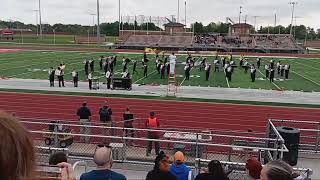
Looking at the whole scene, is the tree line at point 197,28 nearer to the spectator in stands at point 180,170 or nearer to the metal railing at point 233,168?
the metal railing at point 233,168

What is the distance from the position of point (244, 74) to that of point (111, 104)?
17534 millimetres

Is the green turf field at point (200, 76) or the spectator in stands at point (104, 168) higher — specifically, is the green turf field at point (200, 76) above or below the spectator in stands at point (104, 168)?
below

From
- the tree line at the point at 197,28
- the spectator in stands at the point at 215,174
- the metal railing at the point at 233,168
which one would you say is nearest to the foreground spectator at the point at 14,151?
the spectator in stands at the point at 215,174

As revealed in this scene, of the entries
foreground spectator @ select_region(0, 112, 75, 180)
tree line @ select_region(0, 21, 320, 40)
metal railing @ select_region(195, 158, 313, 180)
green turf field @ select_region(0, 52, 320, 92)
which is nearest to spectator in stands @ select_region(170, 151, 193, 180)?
metal railing @ select_region(195, 158, 313, 180)

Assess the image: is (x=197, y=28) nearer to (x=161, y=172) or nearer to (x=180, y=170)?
(x=180, y=170)

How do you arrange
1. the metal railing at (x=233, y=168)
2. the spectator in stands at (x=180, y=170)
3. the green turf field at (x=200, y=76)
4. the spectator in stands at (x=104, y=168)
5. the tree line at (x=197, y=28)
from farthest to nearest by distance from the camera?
the tree line at (x=197, y=28), the green turf field at (x=200, y=76), the metal railing at (x=233, y=168), the spectator in stands at (x=180, y=170), the spectator in stands at (x=104, y=168)

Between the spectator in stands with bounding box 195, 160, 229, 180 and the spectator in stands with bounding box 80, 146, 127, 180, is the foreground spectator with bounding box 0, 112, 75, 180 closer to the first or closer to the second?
the spectator in stands with bounding box 80, 146, 127, 180

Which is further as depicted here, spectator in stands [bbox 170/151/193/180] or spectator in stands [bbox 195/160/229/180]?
spectator in stands [bbox 170/151/193/180]

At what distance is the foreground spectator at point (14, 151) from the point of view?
144cm

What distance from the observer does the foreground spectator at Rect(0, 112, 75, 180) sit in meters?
1.44

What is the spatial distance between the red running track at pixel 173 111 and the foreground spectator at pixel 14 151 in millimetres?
15595

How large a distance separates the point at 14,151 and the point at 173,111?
18.3 metres

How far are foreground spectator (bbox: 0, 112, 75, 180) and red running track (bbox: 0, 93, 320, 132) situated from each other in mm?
15595

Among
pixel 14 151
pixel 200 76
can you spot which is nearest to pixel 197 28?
pixel 200 76
